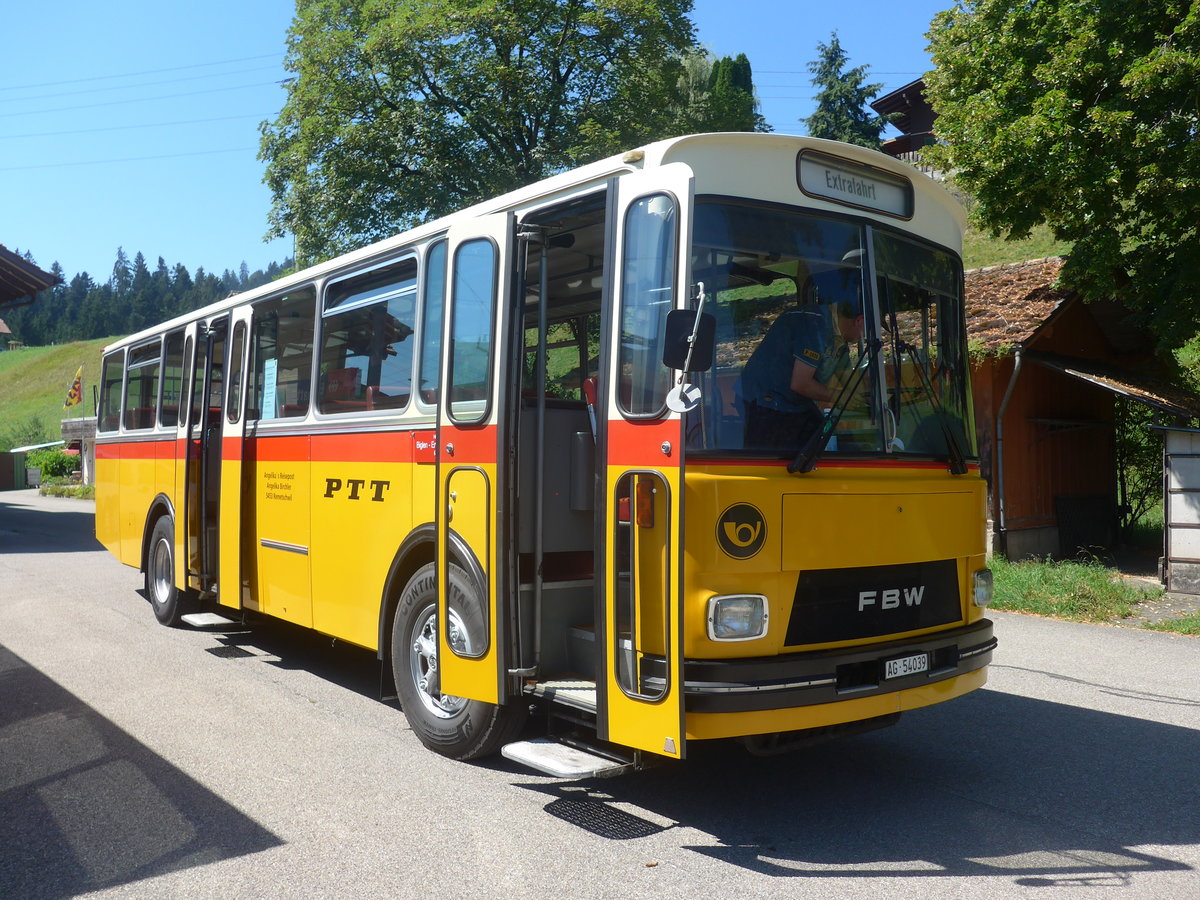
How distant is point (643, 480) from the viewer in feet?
15.0

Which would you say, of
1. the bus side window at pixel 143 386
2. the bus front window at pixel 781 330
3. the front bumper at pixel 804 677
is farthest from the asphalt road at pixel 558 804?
the bus side window at pixel 143 386

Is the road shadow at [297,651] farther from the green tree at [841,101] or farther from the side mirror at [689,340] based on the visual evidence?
the green tree at [841,101]

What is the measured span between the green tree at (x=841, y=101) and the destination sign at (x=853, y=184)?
174 ft

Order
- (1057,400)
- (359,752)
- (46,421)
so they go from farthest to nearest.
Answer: (46,421), (1057,400), (359,752)

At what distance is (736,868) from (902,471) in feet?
6.54

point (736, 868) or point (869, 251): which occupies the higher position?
point (869, 251)

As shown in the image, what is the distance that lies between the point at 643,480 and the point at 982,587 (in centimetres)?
212

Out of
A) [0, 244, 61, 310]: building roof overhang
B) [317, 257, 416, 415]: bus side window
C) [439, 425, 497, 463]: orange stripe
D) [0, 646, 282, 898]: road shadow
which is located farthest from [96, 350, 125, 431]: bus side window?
[0, 244, 61, 310]: building roof overhang

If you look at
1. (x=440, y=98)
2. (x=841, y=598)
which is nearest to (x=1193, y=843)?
(x=841, y=598)

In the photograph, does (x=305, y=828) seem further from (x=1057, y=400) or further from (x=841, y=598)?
(x=1057, y=400)

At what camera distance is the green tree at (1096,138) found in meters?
13.1

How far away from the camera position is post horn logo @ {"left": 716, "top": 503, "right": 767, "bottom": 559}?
4.42 m

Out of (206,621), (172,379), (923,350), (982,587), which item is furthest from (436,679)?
(172,379)

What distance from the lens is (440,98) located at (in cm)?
2823
